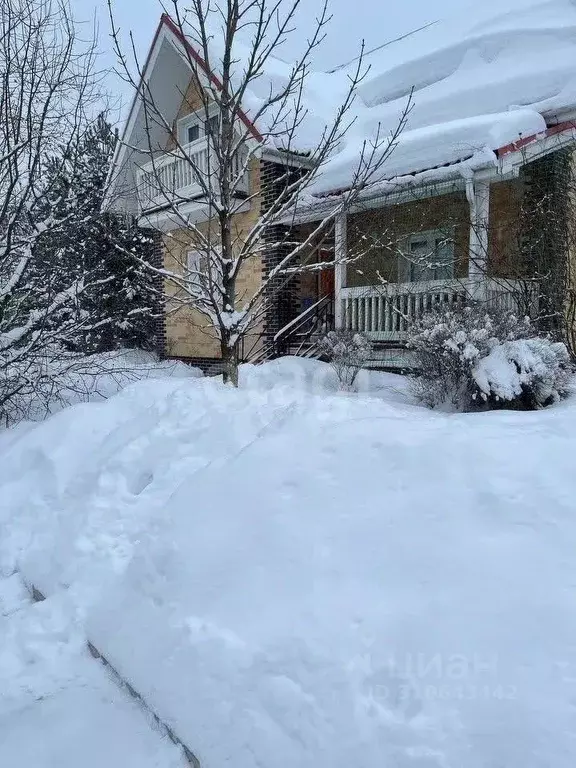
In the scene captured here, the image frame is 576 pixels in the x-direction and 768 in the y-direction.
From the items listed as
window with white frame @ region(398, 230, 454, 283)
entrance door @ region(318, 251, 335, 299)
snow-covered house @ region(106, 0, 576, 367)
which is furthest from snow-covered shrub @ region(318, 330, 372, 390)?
entrance door @ region(318, 251, 335, 299)

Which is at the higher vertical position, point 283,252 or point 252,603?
point 283,252

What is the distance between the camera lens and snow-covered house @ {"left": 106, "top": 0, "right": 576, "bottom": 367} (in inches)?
302

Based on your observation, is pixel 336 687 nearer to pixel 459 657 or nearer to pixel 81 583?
Answer: pixel 459 657

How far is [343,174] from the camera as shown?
358 inches

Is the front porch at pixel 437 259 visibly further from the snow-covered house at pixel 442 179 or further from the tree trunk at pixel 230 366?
the tree trunk at pixel 230 366

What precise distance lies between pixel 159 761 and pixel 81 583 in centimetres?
141

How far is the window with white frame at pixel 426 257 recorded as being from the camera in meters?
9.00

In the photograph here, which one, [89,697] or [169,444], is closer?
[89,697]

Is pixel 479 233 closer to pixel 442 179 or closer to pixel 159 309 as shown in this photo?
pixel 442 179

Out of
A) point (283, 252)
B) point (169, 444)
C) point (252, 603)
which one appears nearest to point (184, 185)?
point (283, 252)

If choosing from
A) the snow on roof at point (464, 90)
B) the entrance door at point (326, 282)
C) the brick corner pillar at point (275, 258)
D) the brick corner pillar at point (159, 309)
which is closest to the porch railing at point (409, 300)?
the brick corner pillar at point (275, 258)

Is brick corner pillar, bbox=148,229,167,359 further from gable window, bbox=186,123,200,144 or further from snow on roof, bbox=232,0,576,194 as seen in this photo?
snow on roof, bbox=232,0,576,194

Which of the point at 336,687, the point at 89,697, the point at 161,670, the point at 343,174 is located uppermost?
the point at 343,174

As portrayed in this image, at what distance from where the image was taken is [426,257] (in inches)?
364
